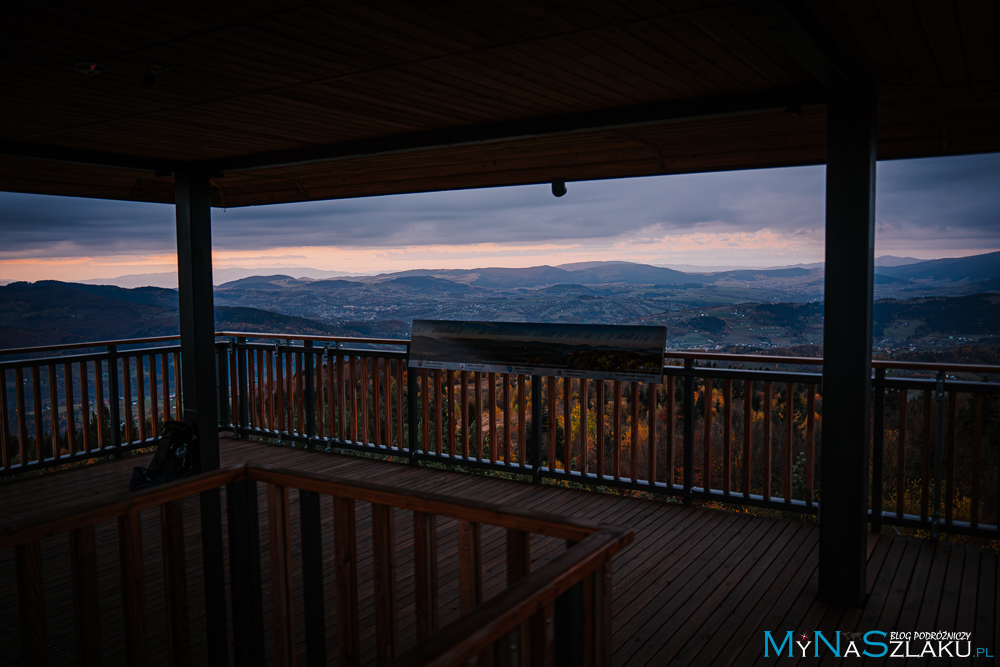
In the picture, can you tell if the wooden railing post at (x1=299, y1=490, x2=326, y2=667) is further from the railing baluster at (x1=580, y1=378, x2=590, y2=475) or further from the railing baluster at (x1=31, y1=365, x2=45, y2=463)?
the railing baluster at (x1=31, y1=365, x2=45, y2=463)

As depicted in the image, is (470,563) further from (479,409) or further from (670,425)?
(479,409)

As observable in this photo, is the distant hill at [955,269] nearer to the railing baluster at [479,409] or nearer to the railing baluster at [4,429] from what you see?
the railing baluster at [479,409]

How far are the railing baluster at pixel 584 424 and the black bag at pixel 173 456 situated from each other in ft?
10.7

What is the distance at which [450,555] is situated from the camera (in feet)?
12.9

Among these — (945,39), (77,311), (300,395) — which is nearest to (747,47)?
(945,39)

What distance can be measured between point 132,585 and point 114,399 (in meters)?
4.89

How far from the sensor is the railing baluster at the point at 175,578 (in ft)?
6.85

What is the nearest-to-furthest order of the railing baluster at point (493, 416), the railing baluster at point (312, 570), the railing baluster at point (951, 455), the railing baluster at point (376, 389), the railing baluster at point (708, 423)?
1. the railing baluster at point (312, 570)
2. the railing baluster at point (951, 455)
3. the railing baluster at point (708, 423)
4. the railing baluster at point (493, 416)
5. the railing baluster at point (376, 389)

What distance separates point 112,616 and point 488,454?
3.23 meters

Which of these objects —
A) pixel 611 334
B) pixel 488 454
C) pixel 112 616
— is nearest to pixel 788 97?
pixel 611 334

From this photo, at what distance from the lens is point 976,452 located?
12.9 feet

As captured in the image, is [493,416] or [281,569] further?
[493,416]

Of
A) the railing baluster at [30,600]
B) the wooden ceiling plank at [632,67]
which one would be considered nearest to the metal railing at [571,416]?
the wooden ceiling plank at [632,67]

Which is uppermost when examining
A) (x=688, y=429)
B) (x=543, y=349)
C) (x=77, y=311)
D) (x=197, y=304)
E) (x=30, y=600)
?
(x=197, y=304)
